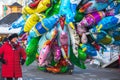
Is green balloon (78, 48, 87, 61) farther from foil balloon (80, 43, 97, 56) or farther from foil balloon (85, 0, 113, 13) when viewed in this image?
foil balloon (85, 0, 113, 13)

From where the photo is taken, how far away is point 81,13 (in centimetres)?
1512

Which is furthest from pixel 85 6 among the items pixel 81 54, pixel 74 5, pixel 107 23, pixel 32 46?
pixel 32 46

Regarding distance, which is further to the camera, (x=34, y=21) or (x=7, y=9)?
(x=7, y=9)

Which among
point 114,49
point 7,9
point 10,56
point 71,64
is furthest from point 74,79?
point 7,9

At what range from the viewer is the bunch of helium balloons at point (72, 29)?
14.8 metres

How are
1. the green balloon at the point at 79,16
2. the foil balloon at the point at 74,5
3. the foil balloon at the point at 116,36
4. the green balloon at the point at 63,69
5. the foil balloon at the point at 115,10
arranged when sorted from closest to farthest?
1. the foil balloon at the point at 74,5
2. the foil balloon at the point at 115,10
3. the green balloon at the point at 79,16
4. the foil balloon at the point at 116,36
5. the green balloon at the point at 63,69

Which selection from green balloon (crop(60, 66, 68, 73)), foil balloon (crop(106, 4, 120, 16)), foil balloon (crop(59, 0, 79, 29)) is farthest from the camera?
green balloon (crop(60, 66, 68, 73))

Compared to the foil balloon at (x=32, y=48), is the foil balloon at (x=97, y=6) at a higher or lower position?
higher

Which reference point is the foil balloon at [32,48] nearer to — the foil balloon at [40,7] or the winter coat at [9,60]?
the foil balloon at [40,7]

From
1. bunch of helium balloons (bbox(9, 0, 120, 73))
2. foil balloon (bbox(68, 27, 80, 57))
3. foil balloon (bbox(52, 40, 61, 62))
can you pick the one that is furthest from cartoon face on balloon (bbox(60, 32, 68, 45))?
foil balloon (bbox(52, 40, 61, 62))

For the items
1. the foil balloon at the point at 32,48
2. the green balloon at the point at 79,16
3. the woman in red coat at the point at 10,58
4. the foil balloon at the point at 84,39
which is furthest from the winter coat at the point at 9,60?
the foil balloon at the point at 32,48

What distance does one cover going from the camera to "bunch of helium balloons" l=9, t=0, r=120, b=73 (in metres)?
14.8

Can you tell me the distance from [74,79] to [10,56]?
5122 millimetres

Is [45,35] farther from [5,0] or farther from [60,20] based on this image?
[5,0]
